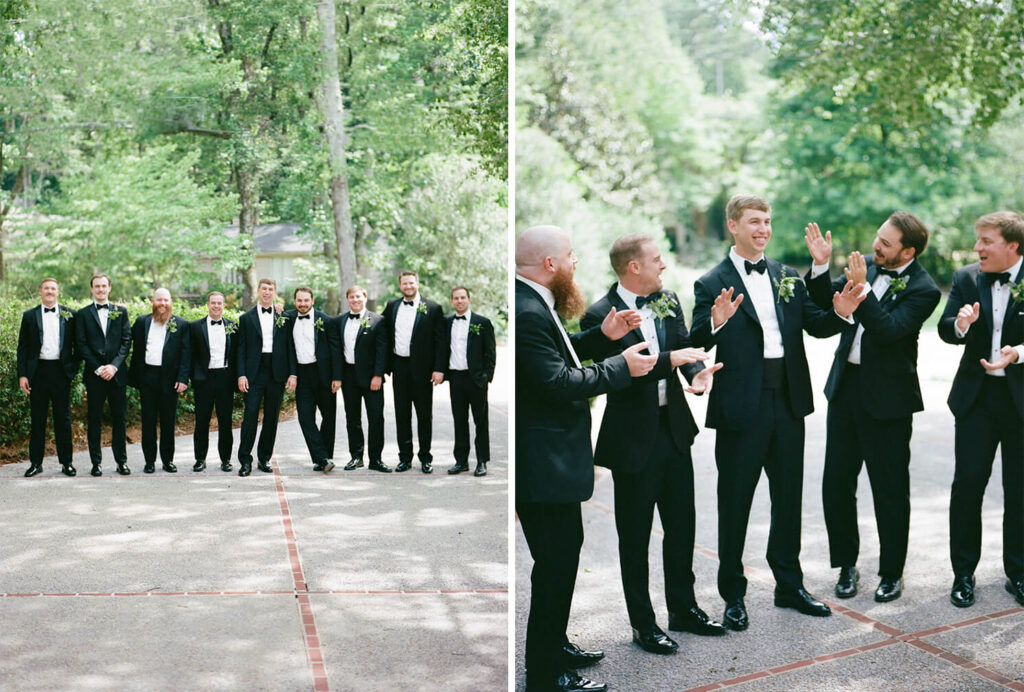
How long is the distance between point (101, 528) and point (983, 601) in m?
3.68

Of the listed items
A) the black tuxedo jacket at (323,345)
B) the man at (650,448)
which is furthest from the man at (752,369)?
the black tuxedo jacket at (323,345)

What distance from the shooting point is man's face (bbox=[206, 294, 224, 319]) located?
441cm

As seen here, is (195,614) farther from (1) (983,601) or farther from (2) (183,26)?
(1) (983,601)

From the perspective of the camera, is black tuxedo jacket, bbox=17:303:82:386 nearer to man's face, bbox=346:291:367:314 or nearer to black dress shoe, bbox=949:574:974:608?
man's face, bbox=346:291:367:314

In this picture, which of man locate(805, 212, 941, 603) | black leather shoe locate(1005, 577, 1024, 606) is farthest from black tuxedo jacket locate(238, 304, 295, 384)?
black leather shoe locate(1005, 577, 1024, 606)

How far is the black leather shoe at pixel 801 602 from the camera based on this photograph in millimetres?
3652

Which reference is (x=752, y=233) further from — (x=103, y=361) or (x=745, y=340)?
(x=103, y=361)

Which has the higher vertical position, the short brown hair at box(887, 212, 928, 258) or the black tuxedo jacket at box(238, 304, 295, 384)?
the short brown hair at box(887, 212, 928, 258)

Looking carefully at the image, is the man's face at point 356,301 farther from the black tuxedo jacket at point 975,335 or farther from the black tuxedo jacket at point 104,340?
the black tuxedo jacket at point 975,335

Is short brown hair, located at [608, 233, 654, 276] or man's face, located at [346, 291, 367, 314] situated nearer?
short brown hair, located at [608, 233, 654, 276]

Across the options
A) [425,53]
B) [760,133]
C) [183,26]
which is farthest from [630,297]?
[183,26]

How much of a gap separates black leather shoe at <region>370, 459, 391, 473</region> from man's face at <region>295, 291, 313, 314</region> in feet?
2.67

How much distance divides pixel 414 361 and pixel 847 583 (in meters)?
2.27

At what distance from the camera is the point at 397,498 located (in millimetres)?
4594
